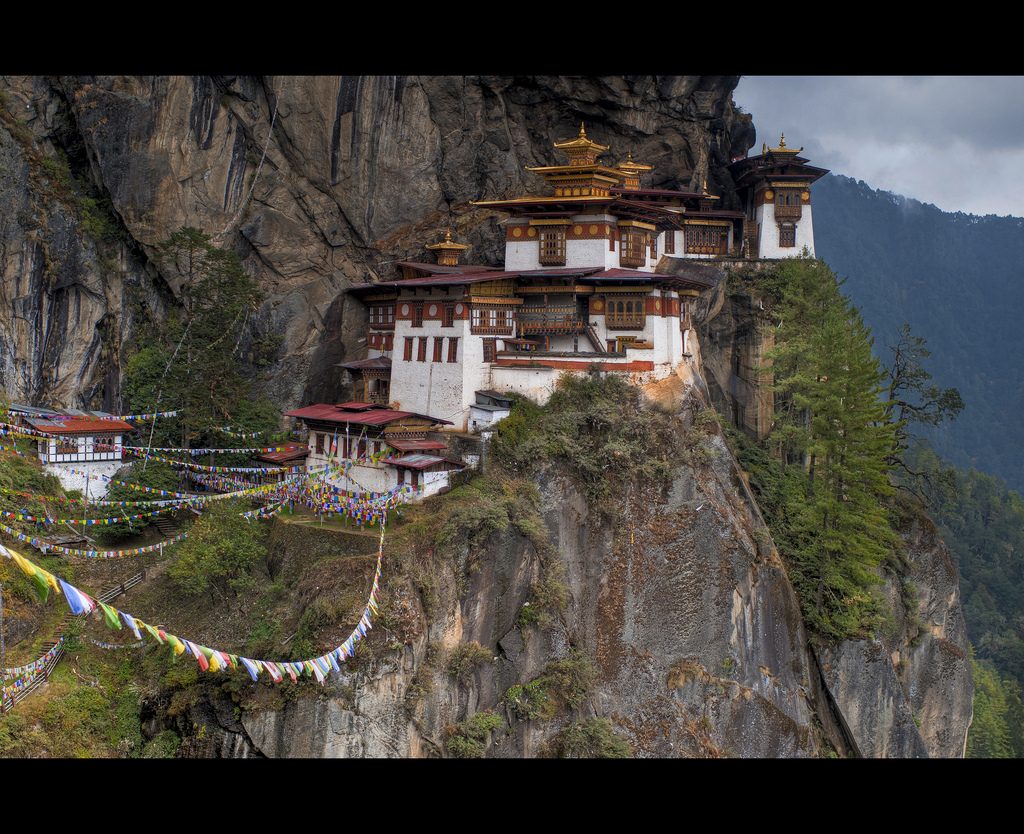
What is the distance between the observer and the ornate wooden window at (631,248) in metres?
41.0

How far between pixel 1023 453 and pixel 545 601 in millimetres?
126944

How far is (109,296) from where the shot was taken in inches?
1656

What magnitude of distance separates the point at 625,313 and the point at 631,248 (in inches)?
147

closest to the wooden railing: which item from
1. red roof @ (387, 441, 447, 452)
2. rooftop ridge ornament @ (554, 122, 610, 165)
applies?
red roof @ (387, 441, 447, 452)

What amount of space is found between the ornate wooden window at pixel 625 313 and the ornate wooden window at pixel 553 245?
2963 millimetres

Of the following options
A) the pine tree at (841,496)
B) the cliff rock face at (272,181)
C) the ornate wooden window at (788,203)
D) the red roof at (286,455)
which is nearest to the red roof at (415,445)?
the red roof at (286,455)

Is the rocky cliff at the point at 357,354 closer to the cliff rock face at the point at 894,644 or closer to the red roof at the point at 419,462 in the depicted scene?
the cliff rock face at the point at 894,644

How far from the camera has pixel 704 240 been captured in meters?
49.6

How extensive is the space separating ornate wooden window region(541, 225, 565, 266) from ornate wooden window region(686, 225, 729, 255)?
11.1 meters

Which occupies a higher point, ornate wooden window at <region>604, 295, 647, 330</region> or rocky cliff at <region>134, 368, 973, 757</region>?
ornate wooden window at <region>604, 295, 647, 330</region>

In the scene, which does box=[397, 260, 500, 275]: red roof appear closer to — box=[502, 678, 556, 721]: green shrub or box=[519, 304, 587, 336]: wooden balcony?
box=[519, 304, 587, 336]: wooden balcony

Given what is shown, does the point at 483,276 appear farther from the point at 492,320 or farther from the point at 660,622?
the point at 660,622

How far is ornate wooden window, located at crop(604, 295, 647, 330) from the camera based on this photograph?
1521 inches

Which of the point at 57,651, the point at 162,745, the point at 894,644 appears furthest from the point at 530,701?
the point at 894,644
